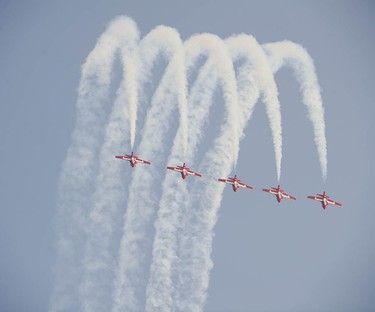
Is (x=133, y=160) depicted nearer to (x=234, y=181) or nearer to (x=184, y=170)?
(x=184, y=170)

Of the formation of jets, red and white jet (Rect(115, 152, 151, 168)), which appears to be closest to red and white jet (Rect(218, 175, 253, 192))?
the formation of jets

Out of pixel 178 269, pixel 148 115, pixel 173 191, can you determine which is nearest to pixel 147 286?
pixel 178 269

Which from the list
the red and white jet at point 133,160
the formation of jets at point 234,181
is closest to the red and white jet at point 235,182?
the formation of jets at point 234,181

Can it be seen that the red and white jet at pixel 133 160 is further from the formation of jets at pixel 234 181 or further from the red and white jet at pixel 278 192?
the red and white jet at pixel 278 192

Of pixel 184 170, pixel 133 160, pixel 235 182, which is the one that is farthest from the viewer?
pixel 235 182

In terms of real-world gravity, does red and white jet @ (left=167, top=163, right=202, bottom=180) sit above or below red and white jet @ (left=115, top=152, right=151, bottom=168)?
below

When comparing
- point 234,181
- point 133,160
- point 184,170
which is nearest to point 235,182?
point 234,181

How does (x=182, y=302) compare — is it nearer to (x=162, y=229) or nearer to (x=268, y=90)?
(x=162, y=229)

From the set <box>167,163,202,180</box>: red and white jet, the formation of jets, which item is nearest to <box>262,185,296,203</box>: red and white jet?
the formation of jets

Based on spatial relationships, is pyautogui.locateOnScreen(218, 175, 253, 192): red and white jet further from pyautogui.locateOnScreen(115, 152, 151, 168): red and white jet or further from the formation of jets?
pyautogui.locateOnScreen(115, 152, 151, 168): red and white jet

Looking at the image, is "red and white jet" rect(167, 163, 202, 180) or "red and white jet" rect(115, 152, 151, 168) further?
"red and white jet" rect(115, 152, 151, 168)

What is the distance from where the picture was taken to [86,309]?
250 ft

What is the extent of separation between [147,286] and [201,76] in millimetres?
20519

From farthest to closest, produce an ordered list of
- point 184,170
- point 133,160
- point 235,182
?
point 235,182 → point 133,160 → point 184,170
